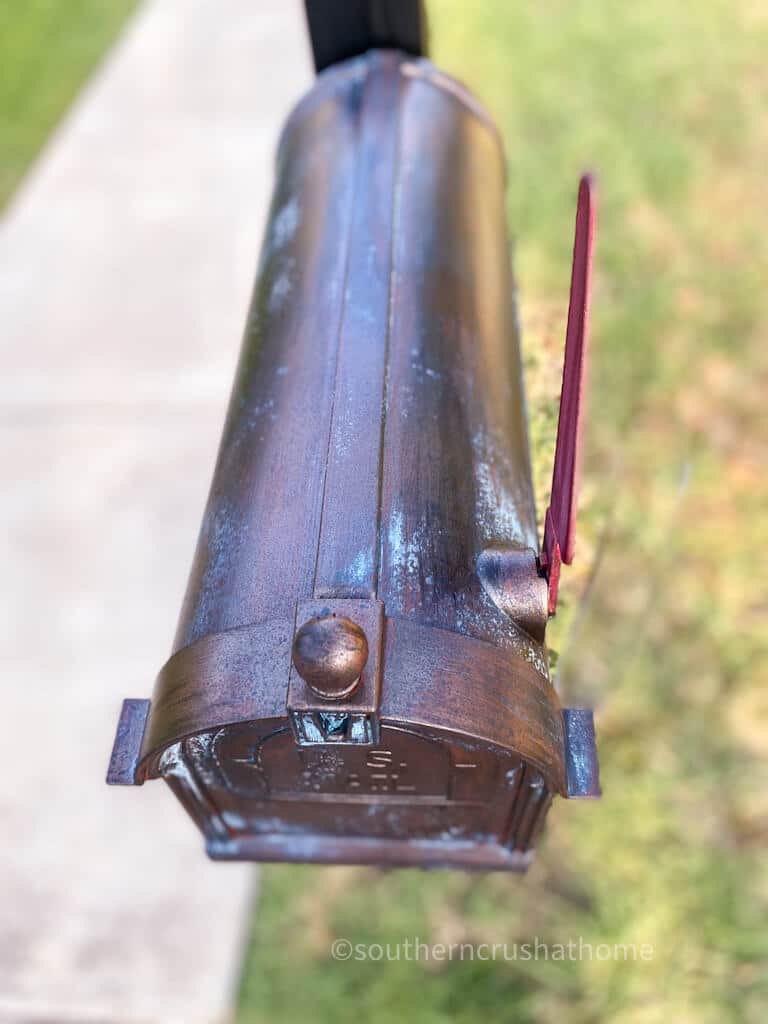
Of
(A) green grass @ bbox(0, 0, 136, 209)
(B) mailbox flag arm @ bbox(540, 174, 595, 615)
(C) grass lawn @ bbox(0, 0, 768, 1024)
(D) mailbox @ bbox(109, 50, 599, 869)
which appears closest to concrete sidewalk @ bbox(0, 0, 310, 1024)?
(A) green grass @ bbox(0, 0, 136, 209)

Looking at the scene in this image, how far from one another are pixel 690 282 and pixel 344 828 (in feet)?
7.57

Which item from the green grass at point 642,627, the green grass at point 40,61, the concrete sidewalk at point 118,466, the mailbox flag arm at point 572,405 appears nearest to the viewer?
the mailbox flag arm at point 572,405

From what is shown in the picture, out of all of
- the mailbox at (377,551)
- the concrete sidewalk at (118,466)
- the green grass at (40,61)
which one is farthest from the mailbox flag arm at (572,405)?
the green grass at (40,61)

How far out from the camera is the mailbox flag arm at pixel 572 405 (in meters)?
0.77

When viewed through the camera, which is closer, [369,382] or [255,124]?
[369,382]

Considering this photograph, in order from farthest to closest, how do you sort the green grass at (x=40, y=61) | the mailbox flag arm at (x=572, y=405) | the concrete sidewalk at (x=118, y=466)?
the green grass at (x=40, y=61)
the concrete sidewalk at (x=118, y=466)
the mailbox flag arm at (x=572, y=405)

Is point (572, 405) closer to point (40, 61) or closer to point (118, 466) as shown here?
point (118, 466)

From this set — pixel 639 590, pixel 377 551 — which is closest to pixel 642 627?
pixel 639 590

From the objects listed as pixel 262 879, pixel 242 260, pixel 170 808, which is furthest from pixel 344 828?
pixel 242 260

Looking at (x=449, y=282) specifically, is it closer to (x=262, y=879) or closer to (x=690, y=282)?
(x=262, y=879)

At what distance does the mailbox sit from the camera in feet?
2.56

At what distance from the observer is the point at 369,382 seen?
3.20ft

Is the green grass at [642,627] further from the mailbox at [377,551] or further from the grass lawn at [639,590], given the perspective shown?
the mailbox at [377,551]

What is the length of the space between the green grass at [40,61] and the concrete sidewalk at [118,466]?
0.12 meters
